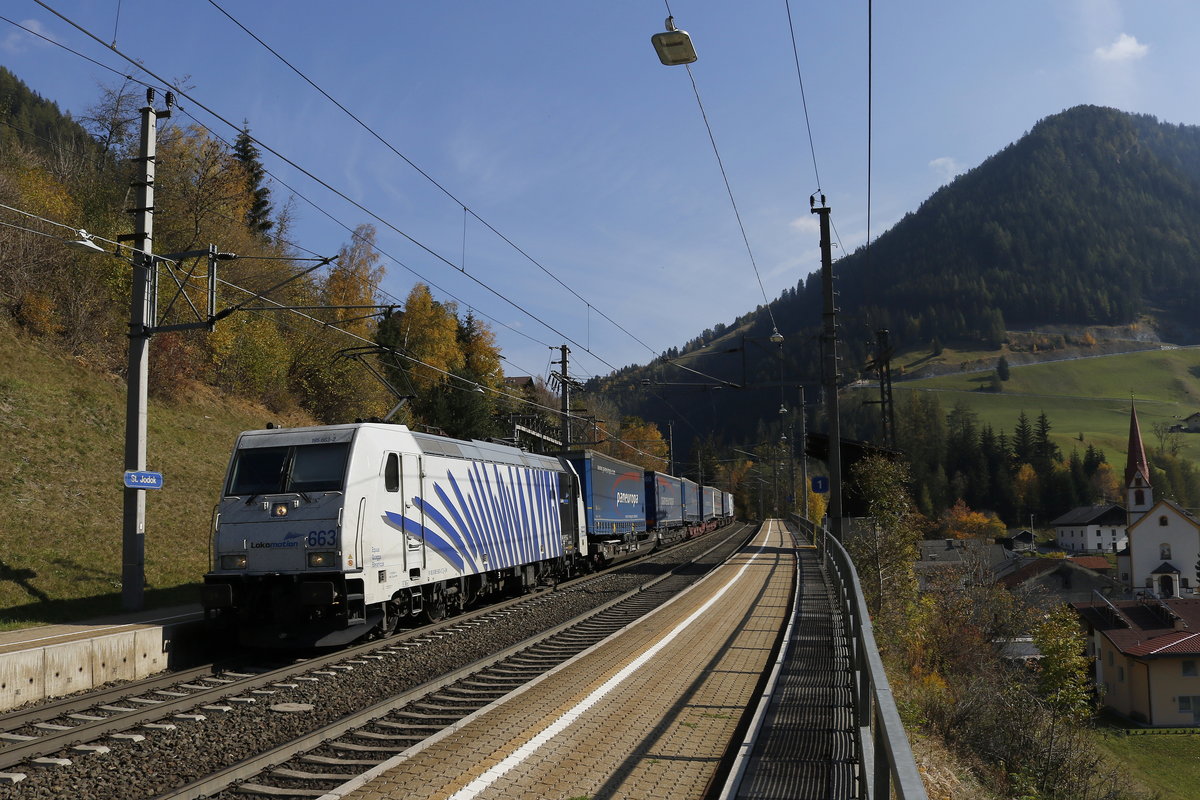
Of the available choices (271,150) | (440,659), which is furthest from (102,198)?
(440,659)

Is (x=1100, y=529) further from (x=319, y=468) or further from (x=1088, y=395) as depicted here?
(x=319, y=468)

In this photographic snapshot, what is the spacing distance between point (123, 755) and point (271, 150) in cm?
836

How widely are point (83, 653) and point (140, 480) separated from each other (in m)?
4.33

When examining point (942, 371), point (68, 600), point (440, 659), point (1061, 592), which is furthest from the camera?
point (942, 371)

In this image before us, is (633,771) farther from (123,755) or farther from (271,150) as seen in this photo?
(271,150)

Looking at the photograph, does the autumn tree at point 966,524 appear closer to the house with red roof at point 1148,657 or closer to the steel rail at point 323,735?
the house with red roof at point 1148,657

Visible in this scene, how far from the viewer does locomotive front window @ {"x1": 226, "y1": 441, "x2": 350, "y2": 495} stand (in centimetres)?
1289

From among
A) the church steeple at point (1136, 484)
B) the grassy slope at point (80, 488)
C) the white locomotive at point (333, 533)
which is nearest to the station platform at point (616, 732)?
the white locomotive at point (333, 533)

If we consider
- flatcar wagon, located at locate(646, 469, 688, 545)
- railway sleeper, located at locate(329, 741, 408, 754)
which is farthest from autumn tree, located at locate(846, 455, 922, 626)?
flatcar wagon, located at locate(646, 469, 688, 545)

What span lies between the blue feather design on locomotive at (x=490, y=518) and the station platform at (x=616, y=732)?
392cm

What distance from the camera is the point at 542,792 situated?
6.22 meters

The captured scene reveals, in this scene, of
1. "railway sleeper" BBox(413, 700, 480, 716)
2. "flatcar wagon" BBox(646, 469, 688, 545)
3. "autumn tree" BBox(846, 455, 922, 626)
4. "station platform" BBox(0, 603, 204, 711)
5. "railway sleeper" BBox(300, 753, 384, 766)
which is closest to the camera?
"railway sleeper" BBox(300, 753, 384, 766)

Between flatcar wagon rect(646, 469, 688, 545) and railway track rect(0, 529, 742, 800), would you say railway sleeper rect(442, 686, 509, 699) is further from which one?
flatcar wagon rect(646, 469, 688, 545)

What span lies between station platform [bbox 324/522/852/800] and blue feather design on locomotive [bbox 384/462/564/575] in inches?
154
